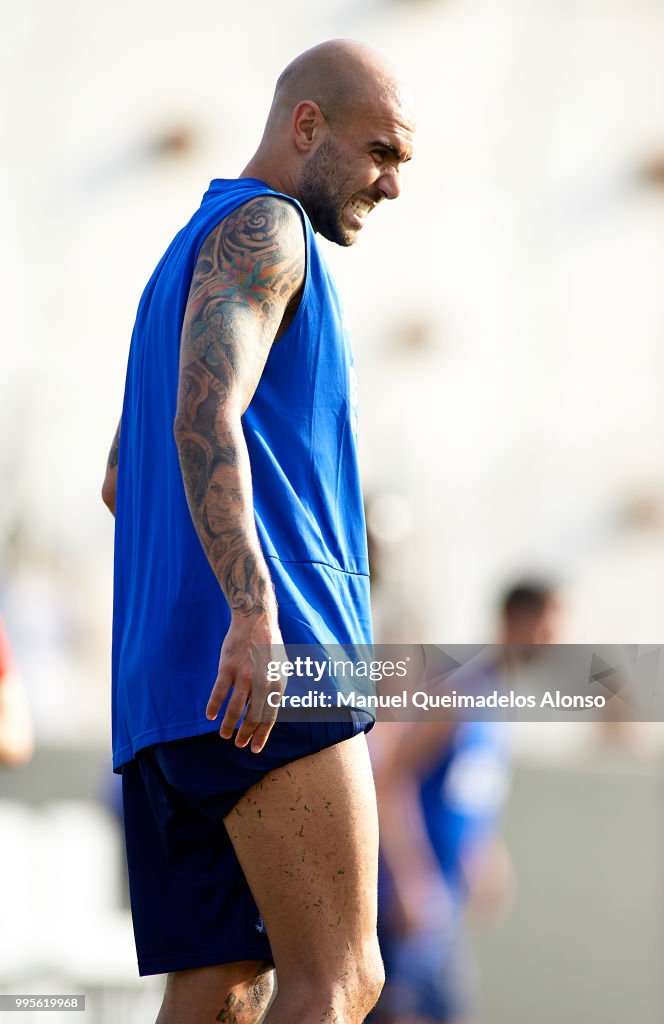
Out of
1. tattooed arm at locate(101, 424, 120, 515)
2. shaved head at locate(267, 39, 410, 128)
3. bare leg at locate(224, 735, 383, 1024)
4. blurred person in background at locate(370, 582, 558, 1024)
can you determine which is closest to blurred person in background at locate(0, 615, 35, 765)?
tattooed arm at locate(101, 424, 120, 515)

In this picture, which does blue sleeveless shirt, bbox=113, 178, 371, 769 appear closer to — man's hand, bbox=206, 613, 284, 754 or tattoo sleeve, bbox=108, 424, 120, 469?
man's hand, bbox=206, 613, 284, 754

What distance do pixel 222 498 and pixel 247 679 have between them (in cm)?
26

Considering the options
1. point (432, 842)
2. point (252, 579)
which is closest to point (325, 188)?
point (252, 579)

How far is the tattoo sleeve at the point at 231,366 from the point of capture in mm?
2070

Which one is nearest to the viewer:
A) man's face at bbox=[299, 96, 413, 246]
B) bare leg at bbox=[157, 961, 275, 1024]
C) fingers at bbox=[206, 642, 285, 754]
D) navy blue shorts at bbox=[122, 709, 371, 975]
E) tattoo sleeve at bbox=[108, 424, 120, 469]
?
fingers at bbox=[206, 642, 285, 754]

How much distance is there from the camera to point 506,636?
5332 millimetres

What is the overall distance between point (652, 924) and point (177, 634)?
6.53 m

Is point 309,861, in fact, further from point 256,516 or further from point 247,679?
point 256,516

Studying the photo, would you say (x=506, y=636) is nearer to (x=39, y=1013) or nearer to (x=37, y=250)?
(x=39, y=1013)

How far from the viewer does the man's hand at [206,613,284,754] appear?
200 centimetres

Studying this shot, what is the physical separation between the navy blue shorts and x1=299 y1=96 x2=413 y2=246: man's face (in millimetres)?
817

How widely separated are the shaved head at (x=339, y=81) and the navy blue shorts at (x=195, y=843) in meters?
1.00

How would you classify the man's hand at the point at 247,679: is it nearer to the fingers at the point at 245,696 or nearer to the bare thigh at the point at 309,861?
the fingers at the point at 245,696

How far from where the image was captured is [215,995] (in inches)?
88.4
